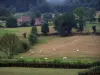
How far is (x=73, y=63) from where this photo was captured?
983 inches

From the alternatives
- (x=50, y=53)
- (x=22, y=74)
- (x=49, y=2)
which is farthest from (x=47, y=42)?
(x=49, y=2)

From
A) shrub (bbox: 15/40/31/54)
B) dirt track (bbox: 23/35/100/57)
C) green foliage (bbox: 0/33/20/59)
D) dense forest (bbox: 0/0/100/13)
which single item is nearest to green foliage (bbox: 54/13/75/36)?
dirt track (bbox: 23/35/100/57)

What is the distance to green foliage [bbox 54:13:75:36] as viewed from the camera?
5823 centimetres

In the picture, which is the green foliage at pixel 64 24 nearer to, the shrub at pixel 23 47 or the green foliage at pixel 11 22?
the green foliage at pixel 11 22

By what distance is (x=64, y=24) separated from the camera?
58.6 metres

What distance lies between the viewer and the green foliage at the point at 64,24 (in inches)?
2292

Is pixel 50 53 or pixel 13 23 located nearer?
pixel 50 53

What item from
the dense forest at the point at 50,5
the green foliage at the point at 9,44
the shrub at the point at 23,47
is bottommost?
the shrub at the point at 23,47

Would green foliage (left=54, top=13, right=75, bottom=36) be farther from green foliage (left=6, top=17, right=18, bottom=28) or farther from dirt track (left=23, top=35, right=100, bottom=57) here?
green foliage (left=6, top=17, right=18, bottom=28)

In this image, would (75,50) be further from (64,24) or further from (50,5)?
(50,5)

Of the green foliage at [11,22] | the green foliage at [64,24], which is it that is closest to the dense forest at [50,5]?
the green foliage at [11,22]

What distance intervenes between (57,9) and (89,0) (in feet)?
44.4

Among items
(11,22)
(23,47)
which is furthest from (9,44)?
(11,22)

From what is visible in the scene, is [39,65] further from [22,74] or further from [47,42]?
[47,42]
